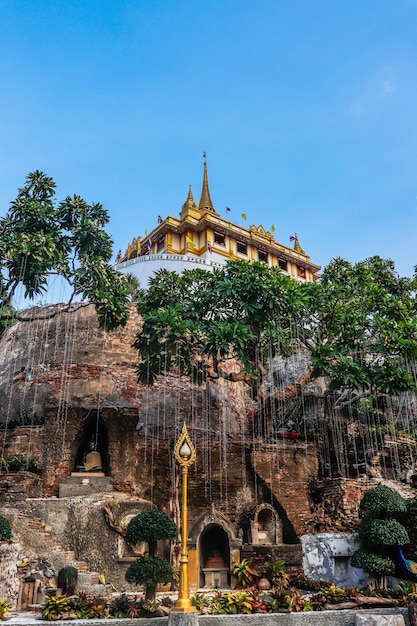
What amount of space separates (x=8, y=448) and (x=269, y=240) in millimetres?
20905

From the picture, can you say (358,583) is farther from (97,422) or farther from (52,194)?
(52,194)

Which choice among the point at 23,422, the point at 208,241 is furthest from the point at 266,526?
the point at 208,241

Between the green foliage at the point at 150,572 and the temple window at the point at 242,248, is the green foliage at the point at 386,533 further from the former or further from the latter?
the temple window at the point at 242,248

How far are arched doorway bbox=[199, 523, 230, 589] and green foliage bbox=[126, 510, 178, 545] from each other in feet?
12.3

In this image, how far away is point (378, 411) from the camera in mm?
16625

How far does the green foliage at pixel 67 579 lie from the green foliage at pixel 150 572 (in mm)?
2552

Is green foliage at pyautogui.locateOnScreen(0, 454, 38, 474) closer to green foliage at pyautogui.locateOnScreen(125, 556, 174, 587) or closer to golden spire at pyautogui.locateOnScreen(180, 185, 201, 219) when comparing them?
green foliage at pyautogui.locateOnScreen(125, 556, 174, 587)

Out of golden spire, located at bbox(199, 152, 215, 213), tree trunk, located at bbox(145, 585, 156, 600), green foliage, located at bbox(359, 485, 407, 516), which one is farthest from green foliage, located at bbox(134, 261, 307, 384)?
golden spire, located at bbox(199, 152, 215, 213)

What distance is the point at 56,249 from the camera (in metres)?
13.0

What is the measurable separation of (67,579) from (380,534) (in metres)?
5.61

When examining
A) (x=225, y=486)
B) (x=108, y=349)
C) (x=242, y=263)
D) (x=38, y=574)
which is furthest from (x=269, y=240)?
(x=38, y=574)

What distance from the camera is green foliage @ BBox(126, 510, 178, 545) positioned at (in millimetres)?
8125

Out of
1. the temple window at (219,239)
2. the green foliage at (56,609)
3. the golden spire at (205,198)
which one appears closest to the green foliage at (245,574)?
the green foliage at (56,609)

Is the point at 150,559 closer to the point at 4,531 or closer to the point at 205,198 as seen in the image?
the point at 4,531
